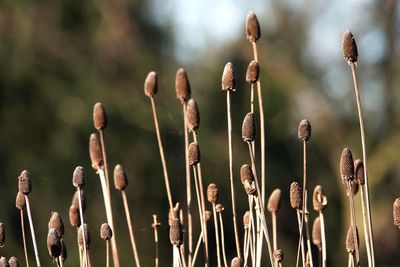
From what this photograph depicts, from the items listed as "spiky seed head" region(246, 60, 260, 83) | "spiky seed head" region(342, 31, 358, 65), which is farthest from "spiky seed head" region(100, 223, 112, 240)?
"spiky seed head" region(342, 31, 358, 65)

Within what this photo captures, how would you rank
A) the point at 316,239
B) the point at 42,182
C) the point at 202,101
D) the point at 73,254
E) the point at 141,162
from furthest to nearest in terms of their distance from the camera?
the point at 202,101 → the point at 141,162 → the point at 42,182 → the point at 73,254 → the point at 316,239

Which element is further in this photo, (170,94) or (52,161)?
(170,94)

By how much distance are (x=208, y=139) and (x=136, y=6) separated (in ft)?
4.01

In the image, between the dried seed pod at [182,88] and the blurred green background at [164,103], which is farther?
the blurred green background at [164,103]

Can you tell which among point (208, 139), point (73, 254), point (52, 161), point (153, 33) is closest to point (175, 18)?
point (153, 33)

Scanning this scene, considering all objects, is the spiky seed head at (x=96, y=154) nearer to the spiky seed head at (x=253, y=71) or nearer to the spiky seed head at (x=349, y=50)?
the spiky seed head at (x=253, y=71)

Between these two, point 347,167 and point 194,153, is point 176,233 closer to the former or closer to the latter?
point 194,153

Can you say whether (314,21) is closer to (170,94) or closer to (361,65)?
(361,65)

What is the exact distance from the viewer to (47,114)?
4.95 m

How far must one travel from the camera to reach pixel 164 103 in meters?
4.39

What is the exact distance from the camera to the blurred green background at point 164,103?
462 centimetres

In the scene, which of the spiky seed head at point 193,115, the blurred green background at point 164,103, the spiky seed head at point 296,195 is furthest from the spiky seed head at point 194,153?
the blurred green background at point 164,103

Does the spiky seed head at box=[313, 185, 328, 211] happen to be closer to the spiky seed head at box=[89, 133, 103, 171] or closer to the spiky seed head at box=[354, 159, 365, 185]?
the spiky seed head at box=[354, 159, 365, 185]

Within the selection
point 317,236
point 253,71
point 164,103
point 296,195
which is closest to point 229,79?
point 253,71
